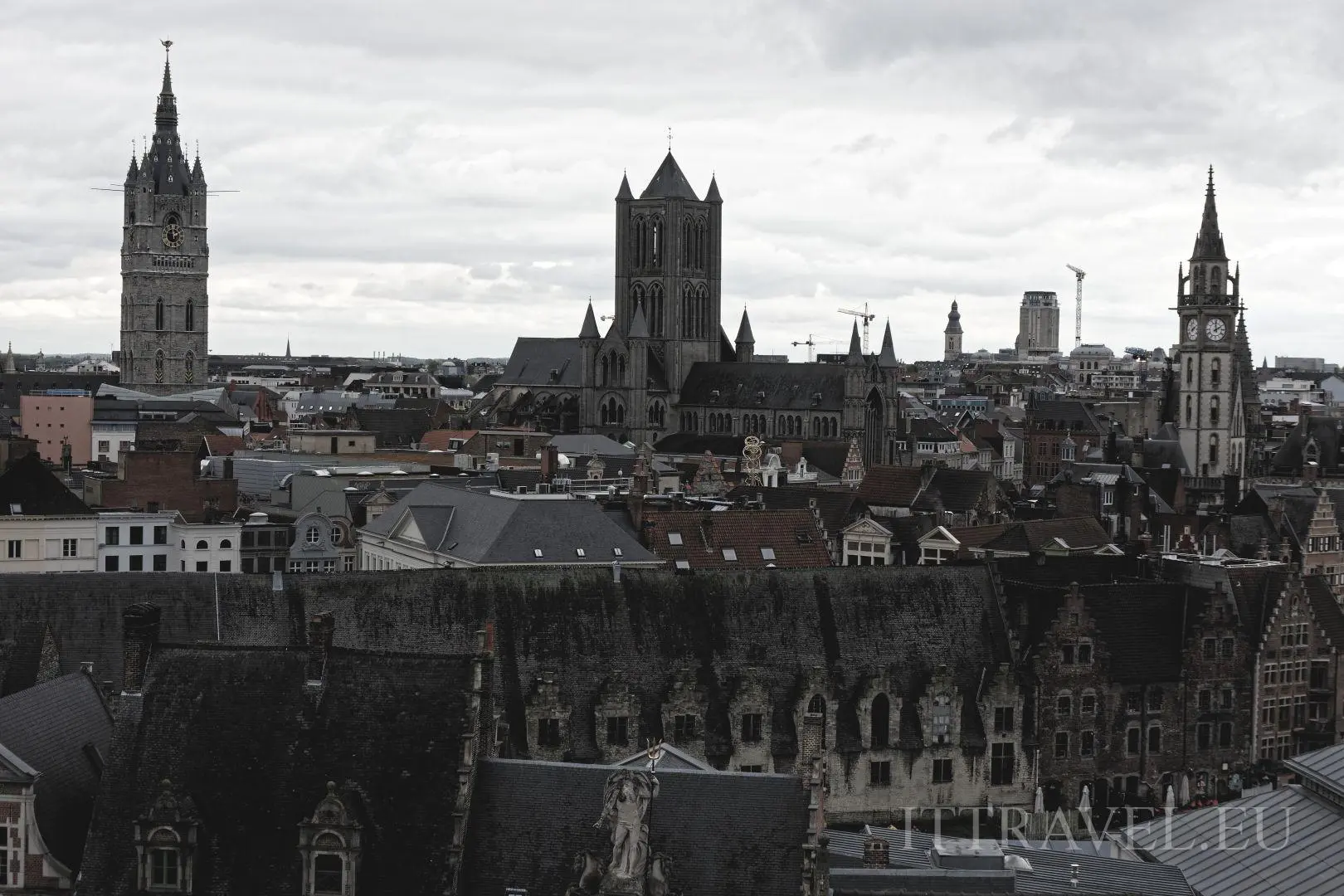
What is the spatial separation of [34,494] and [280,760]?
63700 mm

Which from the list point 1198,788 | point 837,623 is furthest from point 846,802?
point 1198,788

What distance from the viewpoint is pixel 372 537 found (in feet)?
350

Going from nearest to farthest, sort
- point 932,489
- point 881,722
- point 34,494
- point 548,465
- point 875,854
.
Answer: point 875,854
point 881,722
point 34,494
point 548,465
point 932,489

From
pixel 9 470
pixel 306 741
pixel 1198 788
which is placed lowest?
pixel 1198 788

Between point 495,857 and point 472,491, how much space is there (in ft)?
185

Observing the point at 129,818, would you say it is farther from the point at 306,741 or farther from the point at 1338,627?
the point at 1338,627

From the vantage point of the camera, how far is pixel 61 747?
50812mm

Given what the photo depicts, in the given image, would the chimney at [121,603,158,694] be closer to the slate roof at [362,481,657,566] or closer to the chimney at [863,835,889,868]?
the chimney at [863,835,889,868]

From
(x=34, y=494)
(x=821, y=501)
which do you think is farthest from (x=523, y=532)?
(x=821, y=501)

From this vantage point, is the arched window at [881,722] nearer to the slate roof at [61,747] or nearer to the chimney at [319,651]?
the chimney at [319,651]

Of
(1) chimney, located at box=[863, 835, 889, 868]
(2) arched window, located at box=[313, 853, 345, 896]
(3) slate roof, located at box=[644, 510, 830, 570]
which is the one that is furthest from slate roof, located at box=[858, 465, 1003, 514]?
(2) arched window, located at box=[313, 853, 345, 896]

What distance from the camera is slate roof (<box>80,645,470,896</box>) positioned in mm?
46469

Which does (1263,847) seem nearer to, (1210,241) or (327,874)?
(327,874)

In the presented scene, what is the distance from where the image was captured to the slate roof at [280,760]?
152 ft
